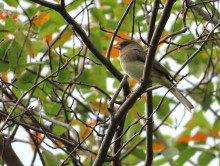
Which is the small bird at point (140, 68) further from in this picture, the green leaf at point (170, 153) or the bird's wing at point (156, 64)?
the green leaf at point (170, 153)

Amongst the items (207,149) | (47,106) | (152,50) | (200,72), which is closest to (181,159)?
(207,149)

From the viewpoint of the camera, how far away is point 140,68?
15.6 ft

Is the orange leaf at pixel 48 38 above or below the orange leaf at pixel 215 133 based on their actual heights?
above

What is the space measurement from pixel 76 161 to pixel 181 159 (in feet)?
4.27

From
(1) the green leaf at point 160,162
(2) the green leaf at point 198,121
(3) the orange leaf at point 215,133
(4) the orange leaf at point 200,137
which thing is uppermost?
(2) the green leaf at point 198,121

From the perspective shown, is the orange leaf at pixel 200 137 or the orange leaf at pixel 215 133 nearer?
the orange leaf at pixel 200 137

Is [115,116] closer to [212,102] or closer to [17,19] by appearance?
[17,19]

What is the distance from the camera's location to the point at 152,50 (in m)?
3.26

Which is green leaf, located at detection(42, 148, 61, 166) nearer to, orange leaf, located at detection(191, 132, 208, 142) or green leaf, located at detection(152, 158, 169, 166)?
green leaf, located at detection(152, 158, 169, 166)

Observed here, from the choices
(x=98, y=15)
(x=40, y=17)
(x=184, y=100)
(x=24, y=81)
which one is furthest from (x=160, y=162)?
(x=40, y=17)

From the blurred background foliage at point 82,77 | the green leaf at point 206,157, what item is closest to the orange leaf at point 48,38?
the blurred background foliage at point 82,77

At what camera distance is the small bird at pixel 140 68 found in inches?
181

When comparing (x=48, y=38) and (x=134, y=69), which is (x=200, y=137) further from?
(x=48, y=38)

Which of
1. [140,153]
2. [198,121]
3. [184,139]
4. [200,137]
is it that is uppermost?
[198,121]
